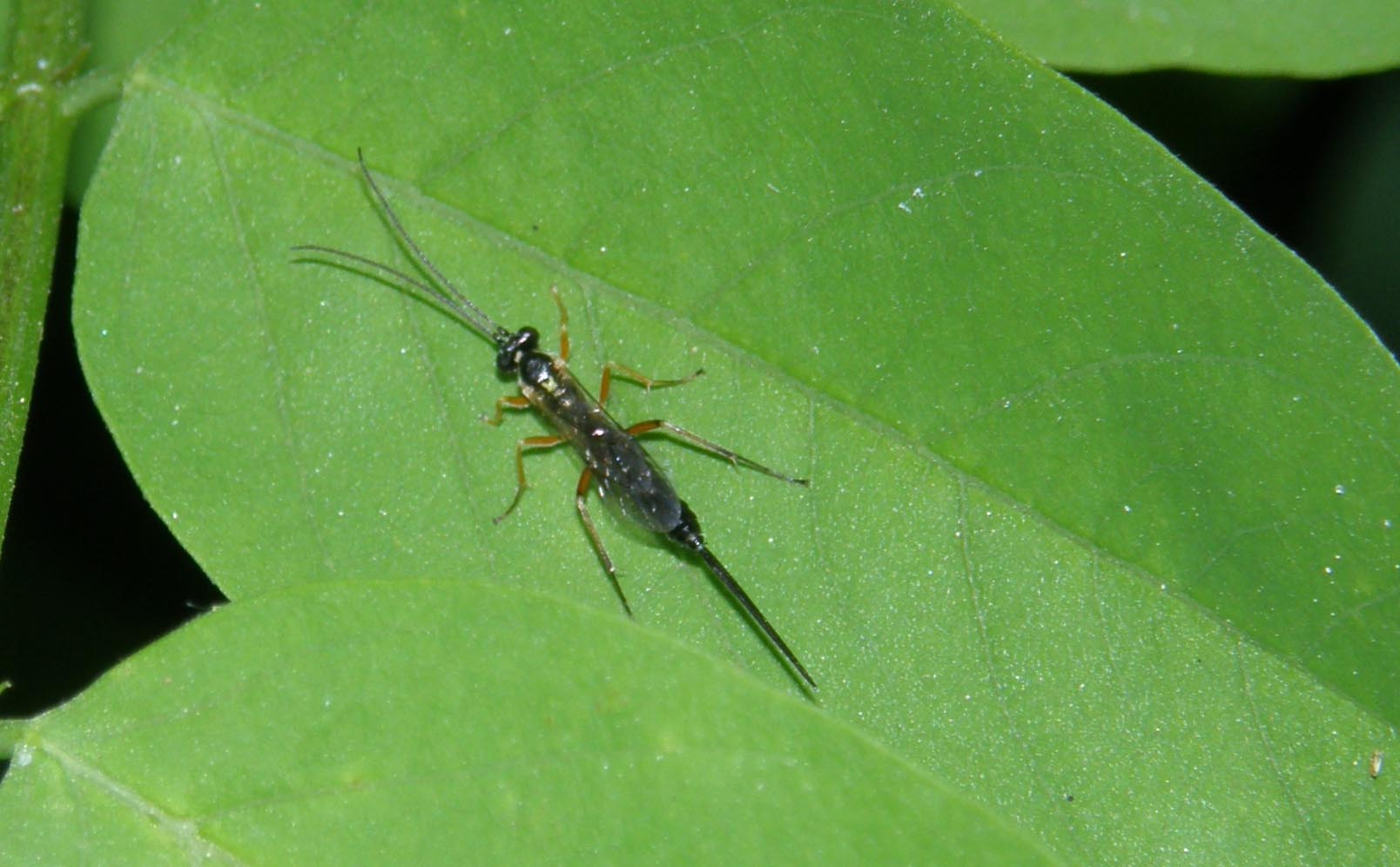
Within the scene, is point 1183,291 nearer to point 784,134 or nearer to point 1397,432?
point 1397,432

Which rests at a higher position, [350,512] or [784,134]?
[784,134]

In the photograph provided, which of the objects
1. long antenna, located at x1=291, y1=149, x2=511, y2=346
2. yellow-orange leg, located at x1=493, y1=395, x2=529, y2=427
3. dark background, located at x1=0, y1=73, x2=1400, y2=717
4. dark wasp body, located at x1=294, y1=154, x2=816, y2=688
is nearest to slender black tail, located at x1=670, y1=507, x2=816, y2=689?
dark wasp body, located at x1=294, y1=154, x2=816, y2=688

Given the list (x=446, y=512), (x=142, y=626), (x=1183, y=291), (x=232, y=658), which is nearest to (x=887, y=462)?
(x=1183, y=291)

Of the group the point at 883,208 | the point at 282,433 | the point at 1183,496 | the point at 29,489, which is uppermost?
the point at 883,208

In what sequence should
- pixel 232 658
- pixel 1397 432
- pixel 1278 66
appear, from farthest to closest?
1. pixel 1278 66
2. pixel 1397 432
3. pixel 232 658

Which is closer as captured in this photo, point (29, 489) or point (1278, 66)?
point (1278, 66)

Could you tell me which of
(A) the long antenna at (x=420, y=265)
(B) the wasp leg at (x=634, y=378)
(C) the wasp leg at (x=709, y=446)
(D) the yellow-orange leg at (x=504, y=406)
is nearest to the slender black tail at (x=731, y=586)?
(C) the wasp leg at (x=709, y=446)

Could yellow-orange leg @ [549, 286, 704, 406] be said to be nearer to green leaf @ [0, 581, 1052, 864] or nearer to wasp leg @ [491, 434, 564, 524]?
wasp leg @ [491, 434, 564, 524]
